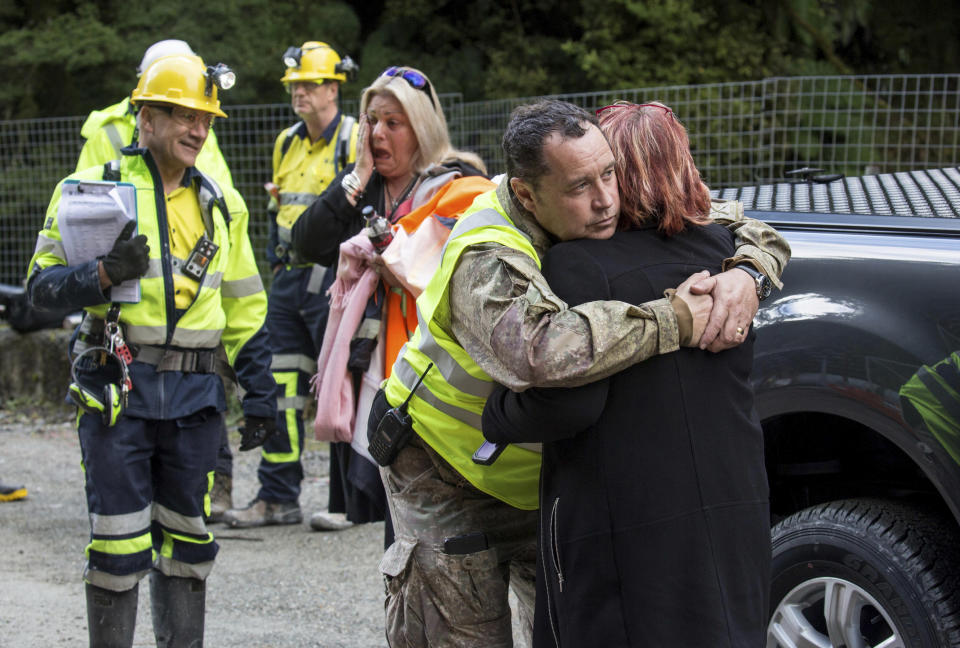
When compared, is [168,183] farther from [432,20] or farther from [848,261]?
[432,20]

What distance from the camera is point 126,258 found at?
3500 millimetres

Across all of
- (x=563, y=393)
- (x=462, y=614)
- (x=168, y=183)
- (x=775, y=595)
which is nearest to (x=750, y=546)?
(x=563, y=393)

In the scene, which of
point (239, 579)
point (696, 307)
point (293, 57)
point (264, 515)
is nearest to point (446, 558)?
point (696, 307)

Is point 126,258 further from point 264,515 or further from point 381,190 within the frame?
point 264,515

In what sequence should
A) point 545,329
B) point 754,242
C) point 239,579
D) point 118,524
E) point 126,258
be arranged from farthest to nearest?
point 239,579, point 118,524, point 126,258, point 754,242, point 545,329

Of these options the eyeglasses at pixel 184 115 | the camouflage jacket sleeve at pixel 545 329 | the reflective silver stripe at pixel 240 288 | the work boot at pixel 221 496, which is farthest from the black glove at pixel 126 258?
the work boot at pixel 221 496

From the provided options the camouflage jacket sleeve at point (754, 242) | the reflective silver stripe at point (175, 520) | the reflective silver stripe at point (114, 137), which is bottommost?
the reflective silver stripe at point (175, 520)

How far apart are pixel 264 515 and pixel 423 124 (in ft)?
9.37

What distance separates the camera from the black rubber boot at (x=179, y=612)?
12.8 ft

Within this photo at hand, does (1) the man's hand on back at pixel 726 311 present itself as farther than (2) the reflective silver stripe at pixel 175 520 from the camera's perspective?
No

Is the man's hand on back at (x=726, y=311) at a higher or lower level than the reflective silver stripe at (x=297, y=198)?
higher

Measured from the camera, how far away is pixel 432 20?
9.83m

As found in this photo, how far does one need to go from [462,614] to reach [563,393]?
82 cm

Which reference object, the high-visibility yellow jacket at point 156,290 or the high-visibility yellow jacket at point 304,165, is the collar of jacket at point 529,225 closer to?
the high-visibility yellow jacket at point 156,290
